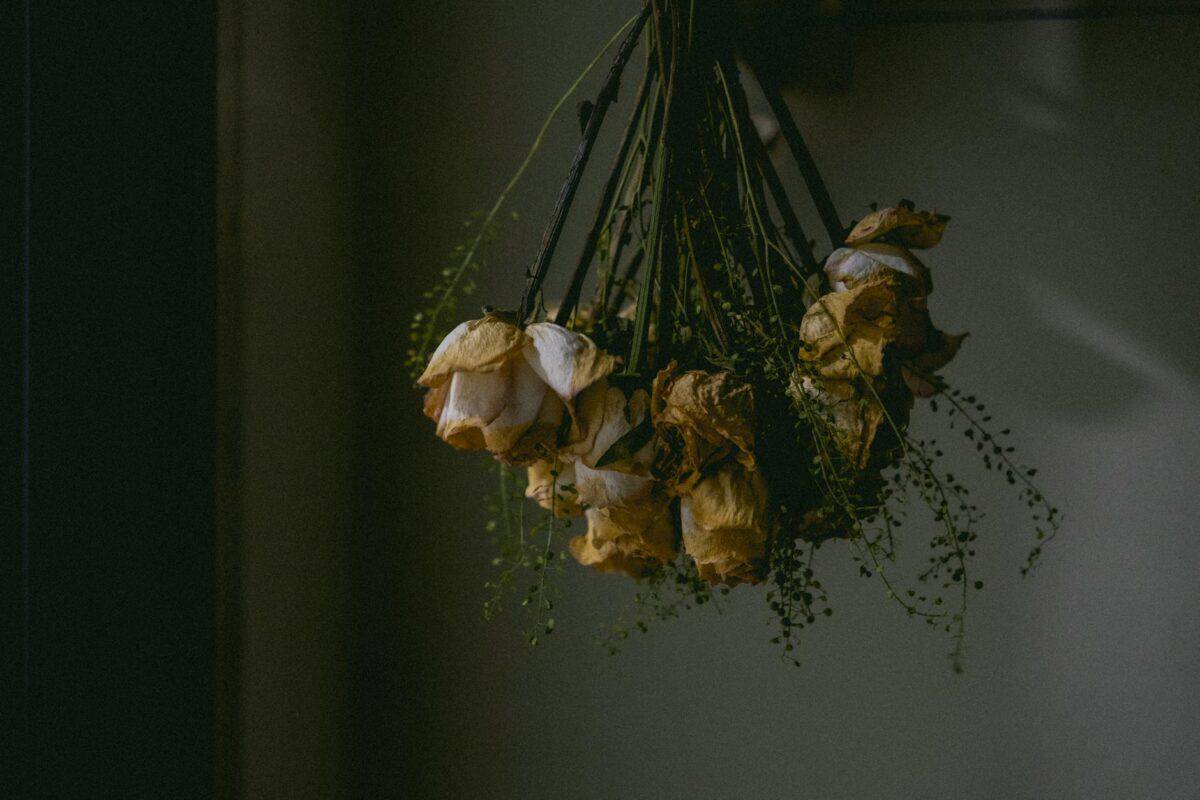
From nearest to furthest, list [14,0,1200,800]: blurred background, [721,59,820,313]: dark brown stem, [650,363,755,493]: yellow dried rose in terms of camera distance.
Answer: [650,363,755,493]: yellow dried rose → [721,59,820,313]: dark brown stem → [14,0,1200,800]: blurred background

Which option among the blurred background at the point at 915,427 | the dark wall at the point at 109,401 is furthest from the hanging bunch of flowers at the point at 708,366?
the blurred background at the point at 915,427

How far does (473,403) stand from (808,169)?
0.98 feet

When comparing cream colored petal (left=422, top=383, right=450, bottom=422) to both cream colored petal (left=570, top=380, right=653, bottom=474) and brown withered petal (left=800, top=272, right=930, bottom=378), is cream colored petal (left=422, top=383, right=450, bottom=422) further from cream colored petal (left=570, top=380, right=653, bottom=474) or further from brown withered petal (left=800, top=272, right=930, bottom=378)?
brown withered petal (left=800, top=272, right=930, bottom=378)

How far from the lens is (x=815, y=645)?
3.48 ft

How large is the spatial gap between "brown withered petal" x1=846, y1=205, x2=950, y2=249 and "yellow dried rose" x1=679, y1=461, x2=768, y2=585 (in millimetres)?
165

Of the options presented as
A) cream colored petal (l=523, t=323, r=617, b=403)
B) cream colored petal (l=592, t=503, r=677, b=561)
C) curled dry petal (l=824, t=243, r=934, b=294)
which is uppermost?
curled dry petal (l=824, t=243, r=934, b=294)

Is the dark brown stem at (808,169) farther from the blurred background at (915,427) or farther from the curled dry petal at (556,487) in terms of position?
the blurred background at (915,427)

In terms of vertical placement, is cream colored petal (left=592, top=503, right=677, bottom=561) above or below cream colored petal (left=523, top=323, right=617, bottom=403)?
below

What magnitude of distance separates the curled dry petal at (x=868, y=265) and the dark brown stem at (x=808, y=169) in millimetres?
47

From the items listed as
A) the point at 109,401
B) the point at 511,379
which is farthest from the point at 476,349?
the point at 109,401

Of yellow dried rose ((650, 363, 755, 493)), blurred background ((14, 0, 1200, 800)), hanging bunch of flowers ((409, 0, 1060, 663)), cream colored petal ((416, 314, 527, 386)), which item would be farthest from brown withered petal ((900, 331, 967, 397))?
blurred background ((14, 0, 1200, 800))

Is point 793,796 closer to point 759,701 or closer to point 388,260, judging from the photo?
point 759,701

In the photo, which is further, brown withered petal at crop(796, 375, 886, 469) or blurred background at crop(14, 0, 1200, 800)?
blurred background at crop(14, 0, 1200, 800)

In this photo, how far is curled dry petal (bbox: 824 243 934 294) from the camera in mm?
474
